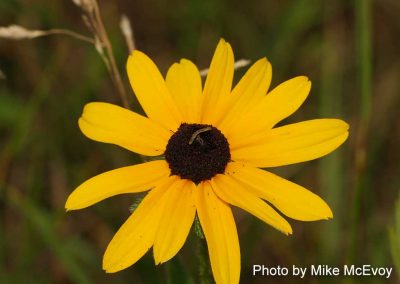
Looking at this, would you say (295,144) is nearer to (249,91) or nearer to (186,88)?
(249,91)

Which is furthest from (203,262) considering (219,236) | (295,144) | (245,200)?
(295,144)

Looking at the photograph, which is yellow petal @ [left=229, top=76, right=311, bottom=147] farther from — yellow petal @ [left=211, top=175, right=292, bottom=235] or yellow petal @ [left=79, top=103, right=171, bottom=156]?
yellow petal @ [left=79, top=103, right=171, bottom=156]

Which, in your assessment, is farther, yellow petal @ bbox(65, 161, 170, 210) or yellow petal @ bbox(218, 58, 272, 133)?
yellow petal @ bbox(218, 58, 272, 133)

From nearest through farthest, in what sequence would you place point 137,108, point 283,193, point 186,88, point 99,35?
point 283,193 < point 186,88 < point 99,35 < point 137,108

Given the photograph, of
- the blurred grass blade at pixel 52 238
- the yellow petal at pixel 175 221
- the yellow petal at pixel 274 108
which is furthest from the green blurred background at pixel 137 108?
the yellow petal at pixel 175 221

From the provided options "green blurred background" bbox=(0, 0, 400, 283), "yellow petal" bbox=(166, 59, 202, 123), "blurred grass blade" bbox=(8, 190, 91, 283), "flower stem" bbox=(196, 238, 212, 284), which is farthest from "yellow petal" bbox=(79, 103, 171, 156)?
"blurred grass blade" bbox=(8, 190, 91, 283)

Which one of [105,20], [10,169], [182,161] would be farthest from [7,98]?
[182,161]

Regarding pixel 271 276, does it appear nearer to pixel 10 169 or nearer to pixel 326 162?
pixel 326 162
